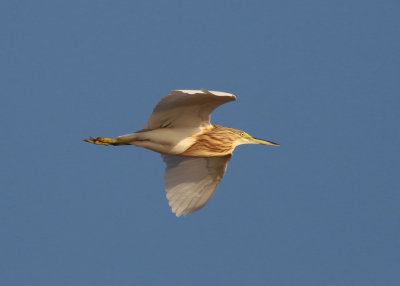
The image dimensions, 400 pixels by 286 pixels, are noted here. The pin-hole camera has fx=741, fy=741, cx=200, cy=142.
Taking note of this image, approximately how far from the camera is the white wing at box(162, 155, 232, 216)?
36.1ft

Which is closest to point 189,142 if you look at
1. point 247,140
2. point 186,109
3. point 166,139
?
point 166,139

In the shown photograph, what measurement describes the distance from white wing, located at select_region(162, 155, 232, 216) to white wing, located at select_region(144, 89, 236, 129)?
3.79 ft

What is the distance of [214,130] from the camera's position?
1022 cm

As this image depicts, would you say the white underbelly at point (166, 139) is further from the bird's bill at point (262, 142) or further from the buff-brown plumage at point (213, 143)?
the bird's bill at point (262, 142)

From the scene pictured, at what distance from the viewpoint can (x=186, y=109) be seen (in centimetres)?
966

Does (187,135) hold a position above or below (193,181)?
above

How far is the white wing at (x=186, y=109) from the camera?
30.1ft

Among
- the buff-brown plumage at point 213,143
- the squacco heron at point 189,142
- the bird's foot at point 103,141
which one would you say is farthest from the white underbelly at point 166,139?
the bird's foot at point 103,141

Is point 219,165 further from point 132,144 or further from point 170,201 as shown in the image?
point 132,144

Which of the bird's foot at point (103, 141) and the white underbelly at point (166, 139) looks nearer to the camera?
the white underbelly at point (166, 139)

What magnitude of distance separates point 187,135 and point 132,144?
0.75 metres

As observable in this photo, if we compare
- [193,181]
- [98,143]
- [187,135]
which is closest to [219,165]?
[193,181]

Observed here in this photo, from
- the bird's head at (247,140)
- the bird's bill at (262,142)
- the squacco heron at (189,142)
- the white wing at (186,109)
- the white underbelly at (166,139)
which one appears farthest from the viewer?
the bird's bill at (262,142)

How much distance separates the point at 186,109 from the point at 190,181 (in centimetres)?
171
